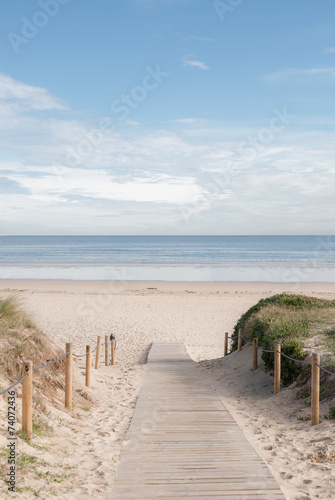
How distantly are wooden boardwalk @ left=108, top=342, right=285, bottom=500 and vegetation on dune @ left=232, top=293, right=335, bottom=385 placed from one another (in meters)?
1.77

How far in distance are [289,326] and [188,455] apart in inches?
233

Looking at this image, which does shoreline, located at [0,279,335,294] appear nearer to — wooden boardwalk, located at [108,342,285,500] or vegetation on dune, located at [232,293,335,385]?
vegetation on dune, located at [232,293,335,385]

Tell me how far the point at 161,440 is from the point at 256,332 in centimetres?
607

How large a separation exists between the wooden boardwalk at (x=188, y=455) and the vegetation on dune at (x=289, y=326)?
69.8 inches

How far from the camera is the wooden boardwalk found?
4.79 meters

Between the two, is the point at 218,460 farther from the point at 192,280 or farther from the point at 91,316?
the point at 192,280

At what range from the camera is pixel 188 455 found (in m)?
5.80

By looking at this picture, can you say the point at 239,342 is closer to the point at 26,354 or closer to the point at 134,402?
the point at 134,402

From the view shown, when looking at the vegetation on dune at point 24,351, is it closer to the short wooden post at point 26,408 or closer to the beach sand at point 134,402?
the beach sand at point 134,402

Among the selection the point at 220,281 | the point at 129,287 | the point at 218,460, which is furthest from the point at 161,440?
the point at 220,281

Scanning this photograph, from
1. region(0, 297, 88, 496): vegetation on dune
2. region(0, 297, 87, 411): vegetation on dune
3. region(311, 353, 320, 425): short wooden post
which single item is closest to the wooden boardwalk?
region(0, 297, 88, 496): vegetation on dune

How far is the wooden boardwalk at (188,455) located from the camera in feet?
15.7

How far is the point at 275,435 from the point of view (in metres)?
6.88

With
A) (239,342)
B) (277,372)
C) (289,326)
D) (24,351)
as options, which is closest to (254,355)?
(289,326)
